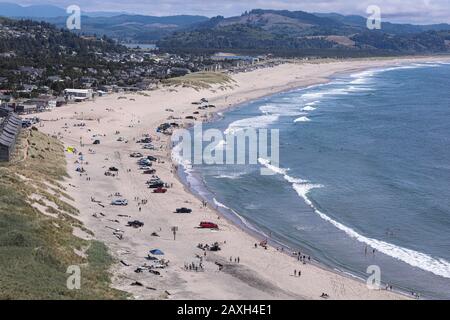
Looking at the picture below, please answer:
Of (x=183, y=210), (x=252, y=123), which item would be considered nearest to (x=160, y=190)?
(x=183, y=210)

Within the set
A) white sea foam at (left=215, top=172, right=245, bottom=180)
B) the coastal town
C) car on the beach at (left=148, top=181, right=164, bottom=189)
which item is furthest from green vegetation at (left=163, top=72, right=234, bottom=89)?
car on the beach at (left=148, top=181, right=164, bottom=189)

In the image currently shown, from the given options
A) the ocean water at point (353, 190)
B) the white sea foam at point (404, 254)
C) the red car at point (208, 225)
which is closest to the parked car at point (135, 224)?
the red car at point (208, 225)

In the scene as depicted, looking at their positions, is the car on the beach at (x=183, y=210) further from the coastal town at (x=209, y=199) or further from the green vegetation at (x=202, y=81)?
the green vegetation at (x=202, y=81)

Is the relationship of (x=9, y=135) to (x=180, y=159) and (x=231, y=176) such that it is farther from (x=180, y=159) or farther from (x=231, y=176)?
(x=231, y=176)
